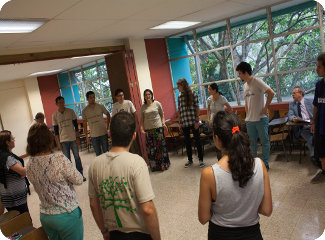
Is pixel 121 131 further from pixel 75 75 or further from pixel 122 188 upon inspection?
pixel 75 75

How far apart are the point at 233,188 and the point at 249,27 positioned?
213 inches

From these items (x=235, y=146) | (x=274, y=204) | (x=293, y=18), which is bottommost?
(x=274, y=204)

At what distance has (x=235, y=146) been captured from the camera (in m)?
1.42

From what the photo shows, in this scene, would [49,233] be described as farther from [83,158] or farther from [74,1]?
[83,158]

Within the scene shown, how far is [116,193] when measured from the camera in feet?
5.06

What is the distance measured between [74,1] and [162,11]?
1544 millimetres

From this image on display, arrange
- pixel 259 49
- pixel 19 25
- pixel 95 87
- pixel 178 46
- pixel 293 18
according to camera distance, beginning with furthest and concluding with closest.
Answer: pixel 95 87 → pixel 178 46 → pixel 259 49 → pixel 293 18 → pixel 19 25

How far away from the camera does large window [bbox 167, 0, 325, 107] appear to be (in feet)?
17.3

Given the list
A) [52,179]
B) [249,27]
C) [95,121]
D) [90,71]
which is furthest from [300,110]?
[90,71]

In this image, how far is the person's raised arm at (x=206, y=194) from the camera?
1397 millimetres

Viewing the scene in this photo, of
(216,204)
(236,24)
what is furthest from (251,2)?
(216,204)

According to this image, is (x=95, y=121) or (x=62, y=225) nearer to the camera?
(x=62, y=225)

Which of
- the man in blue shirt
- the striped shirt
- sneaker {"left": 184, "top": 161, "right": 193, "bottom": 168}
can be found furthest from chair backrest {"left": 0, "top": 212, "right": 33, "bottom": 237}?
sneaker {"left": 184, "top": 161, "right": 193, "bottom": 168}

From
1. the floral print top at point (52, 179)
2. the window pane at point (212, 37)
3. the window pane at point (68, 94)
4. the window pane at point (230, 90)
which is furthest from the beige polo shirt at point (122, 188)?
the window pane at point (68, 94)
